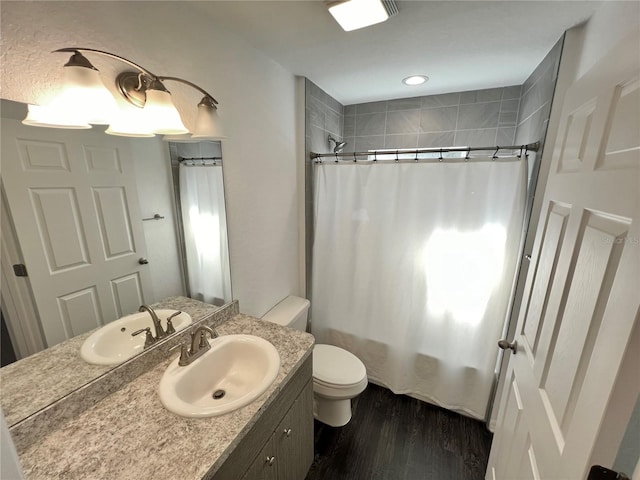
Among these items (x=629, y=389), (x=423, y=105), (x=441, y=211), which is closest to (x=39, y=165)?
(x=629, y=389)

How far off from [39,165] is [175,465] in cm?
90

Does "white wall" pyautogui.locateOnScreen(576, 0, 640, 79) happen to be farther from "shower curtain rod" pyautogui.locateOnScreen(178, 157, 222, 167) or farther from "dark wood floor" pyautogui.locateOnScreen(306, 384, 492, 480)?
"dark wood floor" pyautogui.locateOnScreen(306, 384, 492, 480)

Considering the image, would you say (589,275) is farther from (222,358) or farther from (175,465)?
(222,358)

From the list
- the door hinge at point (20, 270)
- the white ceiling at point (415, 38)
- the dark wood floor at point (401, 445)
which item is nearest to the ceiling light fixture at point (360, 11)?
the white ceiling at point (415, 38)

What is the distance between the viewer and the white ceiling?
104cm

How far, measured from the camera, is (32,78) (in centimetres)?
71

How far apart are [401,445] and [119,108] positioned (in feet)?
7.32

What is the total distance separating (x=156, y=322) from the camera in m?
1.04

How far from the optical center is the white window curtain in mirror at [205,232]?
1187 millimetres

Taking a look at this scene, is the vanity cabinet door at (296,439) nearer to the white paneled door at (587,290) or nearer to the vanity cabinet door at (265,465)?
the vanity cabinet door at (265,465)

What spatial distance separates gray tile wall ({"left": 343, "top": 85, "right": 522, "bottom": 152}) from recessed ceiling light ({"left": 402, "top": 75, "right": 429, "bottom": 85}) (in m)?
0.31

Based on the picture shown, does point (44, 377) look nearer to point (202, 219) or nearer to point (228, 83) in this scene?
point (202, 219)

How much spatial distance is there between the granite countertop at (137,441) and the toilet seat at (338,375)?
77 cm

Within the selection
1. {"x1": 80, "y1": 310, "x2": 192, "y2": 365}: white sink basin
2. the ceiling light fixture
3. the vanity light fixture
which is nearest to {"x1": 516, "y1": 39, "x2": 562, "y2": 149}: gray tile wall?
the ceiling light fixture
